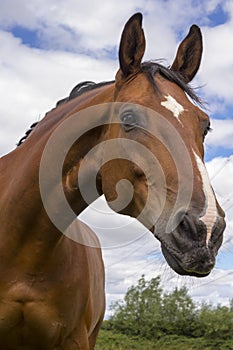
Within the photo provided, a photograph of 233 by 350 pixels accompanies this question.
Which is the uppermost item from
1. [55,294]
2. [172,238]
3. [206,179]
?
[206,179]

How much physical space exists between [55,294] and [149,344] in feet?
33.2

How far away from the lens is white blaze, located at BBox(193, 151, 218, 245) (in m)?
2.71

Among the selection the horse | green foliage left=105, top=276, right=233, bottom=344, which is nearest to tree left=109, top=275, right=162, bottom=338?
green foliage left=105, top=276, right=233, bottom=344

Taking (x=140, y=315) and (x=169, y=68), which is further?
(x=140, y=315)

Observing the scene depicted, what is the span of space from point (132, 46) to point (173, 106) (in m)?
0.59

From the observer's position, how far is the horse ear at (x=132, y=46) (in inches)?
137

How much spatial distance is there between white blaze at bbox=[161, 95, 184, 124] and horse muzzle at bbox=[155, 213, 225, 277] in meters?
0.68

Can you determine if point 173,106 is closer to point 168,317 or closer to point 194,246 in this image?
point 194,246

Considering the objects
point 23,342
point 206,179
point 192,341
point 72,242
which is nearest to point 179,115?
point 206,179

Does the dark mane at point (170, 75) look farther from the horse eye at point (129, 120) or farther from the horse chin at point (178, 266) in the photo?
the horse chin at point (178, 266)

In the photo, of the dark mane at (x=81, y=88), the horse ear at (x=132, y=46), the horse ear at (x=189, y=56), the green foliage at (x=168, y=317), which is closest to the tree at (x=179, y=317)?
the green foliage at (x=168, y=317)

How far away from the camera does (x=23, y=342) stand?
13.5 feet

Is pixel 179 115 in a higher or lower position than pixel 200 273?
higher

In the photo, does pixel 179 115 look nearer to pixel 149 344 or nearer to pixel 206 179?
pixel 206 179
